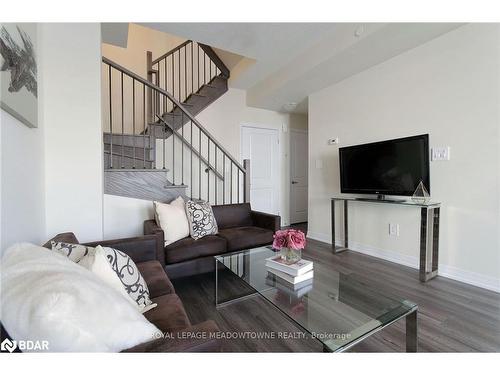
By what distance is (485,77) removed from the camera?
208cm

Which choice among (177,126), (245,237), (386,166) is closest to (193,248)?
(245,237)

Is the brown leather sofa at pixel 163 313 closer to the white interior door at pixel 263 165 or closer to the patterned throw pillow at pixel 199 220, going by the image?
the patterned throw pillow at pixel 199 220

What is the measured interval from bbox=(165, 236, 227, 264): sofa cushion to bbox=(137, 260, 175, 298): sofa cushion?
19.0 inches

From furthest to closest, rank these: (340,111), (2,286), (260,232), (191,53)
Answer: (191,53) < (340,111) < (260,232) < (2,286)

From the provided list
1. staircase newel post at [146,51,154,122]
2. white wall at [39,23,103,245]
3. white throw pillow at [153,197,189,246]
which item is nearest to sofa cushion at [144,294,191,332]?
white throw pillow at [153,197,189,246]

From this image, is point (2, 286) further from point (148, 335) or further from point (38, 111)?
point (38, 111)

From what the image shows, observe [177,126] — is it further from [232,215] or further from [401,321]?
[401,321]

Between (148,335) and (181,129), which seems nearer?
(148,335)

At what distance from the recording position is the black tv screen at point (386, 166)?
236cm

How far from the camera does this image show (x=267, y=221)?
9.38 feet

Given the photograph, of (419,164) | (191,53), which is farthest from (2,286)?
(191,53)

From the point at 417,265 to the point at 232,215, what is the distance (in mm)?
2148
